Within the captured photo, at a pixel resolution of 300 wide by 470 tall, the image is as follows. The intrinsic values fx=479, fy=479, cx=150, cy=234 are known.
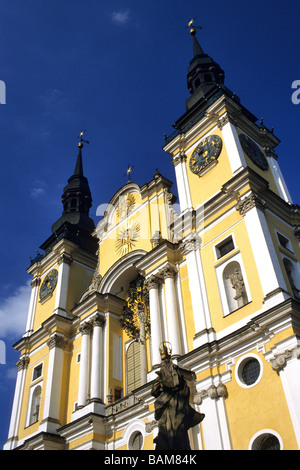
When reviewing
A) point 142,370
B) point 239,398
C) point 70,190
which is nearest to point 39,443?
point 142,370

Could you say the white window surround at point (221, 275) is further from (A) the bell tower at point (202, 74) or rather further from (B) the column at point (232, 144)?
(A) the bell tower at point (202, 74)

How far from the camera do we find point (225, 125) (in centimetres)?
2058

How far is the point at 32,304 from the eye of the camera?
2805 cm

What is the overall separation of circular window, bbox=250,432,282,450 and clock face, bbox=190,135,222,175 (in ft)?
36.8

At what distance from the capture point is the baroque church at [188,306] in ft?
45.4

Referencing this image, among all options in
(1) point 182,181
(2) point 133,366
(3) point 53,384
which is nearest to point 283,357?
(2) point 133,366

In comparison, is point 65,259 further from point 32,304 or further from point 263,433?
point 263,433

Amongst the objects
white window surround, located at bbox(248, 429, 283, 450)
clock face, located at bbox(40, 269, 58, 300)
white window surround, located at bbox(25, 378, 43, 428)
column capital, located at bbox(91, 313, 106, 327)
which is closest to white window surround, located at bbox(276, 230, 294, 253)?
white window surround, located at bbox(248, 429, 283, 450)

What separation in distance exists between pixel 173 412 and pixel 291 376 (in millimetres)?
4089

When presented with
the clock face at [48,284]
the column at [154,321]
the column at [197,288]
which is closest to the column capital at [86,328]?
the column at [154,321]

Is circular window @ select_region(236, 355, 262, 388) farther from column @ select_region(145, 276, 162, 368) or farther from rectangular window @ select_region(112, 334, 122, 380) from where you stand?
rectangular window @ select_region(112, 334, 122, 380)

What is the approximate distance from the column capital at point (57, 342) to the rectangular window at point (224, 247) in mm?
10232

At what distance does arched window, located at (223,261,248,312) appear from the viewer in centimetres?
1609

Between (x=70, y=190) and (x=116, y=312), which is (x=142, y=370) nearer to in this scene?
(x=116, y=312)
